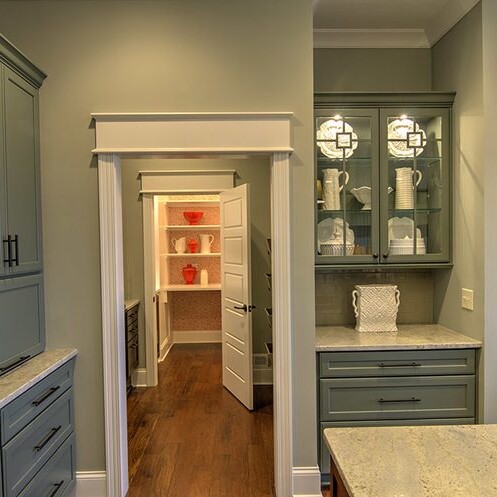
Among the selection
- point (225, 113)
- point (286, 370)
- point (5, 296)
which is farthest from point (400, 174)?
point (5, 296)

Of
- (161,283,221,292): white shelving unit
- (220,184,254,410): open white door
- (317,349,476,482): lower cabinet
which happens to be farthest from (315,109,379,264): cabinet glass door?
(161,283,221,292): white shelving unit

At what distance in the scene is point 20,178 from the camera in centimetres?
215

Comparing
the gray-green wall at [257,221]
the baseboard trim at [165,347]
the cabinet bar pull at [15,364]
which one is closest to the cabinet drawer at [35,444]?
the cabinet bar pull at [15,364]

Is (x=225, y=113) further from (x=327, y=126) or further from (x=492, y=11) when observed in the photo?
(x=492, y=11)

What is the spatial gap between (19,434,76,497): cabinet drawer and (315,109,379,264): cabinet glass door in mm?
1916

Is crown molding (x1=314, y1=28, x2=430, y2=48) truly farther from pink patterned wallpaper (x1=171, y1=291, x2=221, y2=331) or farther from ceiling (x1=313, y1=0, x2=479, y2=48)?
pink patterned wallpaper (x1=171, y1=291, x2=221, y2=331)

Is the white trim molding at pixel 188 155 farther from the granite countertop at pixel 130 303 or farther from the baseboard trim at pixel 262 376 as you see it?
the baseboard trim at pixel 262 376

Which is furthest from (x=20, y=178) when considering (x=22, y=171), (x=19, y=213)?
(x=19, y=213)

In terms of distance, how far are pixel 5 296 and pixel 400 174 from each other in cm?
255

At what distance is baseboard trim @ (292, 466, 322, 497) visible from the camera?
2.44m

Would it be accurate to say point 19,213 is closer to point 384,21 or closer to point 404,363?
point 404,363

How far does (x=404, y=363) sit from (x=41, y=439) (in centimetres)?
210

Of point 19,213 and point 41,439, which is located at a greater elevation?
point 19,213

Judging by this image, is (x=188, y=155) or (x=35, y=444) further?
(x=188, y=155)
